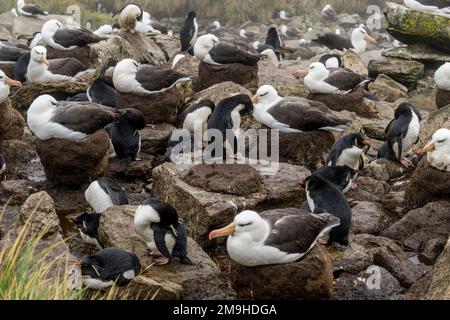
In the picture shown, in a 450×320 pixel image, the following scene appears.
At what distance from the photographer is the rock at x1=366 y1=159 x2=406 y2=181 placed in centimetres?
1295

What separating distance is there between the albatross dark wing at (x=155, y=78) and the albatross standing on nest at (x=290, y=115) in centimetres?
178

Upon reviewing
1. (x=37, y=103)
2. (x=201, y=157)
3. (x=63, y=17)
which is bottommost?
(x=63, y=17)

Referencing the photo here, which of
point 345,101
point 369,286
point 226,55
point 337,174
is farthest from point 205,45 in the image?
point 369,286

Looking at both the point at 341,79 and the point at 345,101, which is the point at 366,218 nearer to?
the point at 341,79

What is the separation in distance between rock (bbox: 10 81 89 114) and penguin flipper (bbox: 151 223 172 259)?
645 cm

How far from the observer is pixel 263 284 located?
26.3 ft

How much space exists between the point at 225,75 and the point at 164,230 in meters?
7.23

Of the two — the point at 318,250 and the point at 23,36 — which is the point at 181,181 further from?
the point at 23,36

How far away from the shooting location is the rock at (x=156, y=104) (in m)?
13.4

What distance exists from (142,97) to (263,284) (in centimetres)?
613

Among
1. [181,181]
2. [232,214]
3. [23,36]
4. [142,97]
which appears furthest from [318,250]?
[23,36]

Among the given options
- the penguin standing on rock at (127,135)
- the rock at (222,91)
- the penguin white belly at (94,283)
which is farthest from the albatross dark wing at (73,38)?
the penguin white belly at (94,283)

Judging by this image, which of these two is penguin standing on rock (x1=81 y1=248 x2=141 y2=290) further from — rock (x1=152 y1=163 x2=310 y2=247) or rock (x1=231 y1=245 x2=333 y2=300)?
rock (x1=152 y1=163 x2=310 y2=247)

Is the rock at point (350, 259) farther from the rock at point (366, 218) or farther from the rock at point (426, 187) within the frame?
the rock at point (426, 187)
